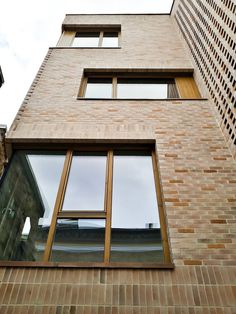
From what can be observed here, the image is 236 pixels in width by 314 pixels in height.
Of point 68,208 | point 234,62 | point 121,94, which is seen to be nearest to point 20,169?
point 68,208

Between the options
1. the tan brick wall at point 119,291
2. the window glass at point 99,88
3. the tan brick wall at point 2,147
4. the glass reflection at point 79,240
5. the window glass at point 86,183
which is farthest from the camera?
the window glass at point 99,88

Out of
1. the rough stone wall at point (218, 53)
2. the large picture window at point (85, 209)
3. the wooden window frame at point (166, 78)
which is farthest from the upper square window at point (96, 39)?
the large picture window at point (85, 209)

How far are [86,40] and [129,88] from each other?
12.7 ft

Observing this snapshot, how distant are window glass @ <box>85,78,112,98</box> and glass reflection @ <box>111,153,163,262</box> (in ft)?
7.60

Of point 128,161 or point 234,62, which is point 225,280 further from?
point 234,62

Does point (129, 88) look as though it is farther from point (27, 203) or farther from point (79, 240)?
point (79, 240)

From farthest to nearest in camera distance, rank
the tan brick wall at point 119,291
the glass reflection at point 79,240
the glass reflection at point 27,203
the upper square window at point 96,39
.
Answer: the upper square window at point 96,39
the glass reflection at point 27,203
the glass reflection at point 79,240
the tan brick wall at point 119,291

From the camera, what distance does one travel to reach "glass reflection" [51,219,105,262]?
10.9ft

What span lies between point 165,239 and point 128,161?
172 cm

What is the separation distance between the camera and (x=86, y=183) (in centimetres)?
434

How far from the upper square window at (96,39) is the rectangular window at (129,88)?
2442 mm

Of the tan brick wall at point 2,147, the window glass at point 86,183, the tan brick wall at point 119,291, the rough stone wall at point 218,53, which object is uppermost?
the rough stone wall at point 218,53

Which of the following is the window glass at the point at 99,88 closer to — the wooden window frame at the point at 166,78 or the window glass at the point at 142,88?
the wooden window frame at the point at 166,78

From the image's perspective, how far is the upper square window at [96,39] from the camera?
348 inches
